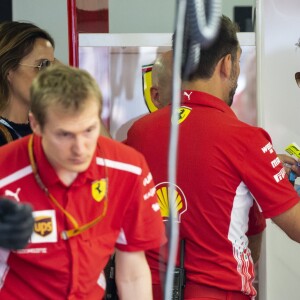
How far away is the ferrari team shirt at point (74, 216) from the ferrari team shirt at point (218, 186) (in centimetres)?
36

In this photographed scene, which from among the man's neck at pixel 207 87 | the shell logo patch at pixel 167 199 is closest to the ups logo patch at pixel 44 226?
the shell logo patch at pixel 167 199

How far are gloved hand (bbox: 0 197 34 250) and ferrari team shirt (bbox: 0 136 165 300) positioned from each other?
176 millimetres

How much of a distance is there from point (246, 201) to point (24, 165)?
0.72 metres

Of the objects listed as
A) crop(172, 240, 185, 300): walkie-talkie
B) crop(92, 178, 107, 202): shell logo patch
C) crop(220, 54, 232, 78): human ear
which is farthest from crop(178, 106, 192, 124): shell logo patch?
crop(92, 178, 107, 202): shell logo patch

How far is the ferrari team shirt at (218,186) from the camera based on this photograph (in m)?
2.20

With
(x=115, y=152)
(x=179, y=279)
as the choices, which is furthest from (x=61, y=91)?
(x=179, y=279)

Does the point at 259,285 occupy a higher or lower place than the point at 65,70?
lower

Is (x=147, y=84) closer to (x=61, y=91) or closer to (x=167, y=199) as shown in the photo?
(x=167, y=199)

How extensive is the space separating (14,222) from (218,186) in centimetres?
79

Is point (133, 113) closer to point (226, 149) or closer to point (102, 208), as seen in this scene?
point (226, 149)

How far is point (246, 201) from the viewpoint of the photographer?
88.9 inches

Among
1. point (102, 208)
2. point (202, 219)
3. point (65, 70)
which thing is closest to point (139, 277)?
point (102, 208)

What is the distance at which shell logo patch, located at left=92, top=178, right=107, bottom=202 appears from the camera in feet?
6.01

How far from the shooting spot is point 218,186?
7.25 feet
